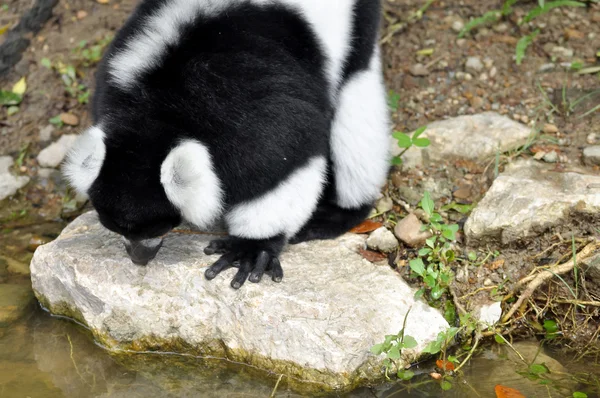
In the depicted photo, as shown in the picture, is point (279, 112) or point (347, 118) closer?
point (279, 112)

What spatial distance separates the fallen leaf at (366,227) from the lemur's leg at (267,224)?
0.58 m

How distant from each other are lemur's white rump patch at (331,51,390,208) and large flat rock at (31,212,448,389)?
0.48 m

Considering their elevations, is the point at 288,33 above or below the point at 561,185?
above

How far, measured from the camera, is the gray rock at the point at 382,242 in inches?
194

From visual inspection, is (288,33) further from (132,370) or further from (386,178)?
(132,370)

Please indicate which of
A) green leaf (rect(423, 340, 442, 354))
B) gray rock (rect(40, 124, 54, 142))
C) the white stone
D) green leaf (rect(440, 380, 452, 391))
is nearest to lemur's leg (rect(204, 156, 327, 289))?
green leaf (rect(423, 340, 442, 354))

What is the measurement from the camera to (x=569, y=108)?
18.6 feet

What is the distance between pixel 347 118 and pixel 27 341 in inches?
98.4

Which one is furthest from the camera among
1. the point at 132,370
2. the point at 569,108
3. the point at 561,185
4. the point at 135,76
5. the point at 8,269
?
the point at 569,108

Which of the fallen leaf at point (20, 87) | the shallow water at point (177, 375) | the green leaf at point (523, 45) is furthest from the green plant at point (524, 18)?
the fallen leaf at point (20, 87)

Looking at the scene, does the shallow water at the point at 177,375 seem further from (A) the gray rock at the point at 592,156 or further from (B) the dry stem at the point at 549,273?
(A) the gray rock at the point at 592,156

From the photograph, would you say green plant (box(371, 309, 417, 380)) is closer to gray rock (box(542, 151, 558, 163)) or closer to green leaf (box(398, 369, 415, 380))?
green leaf (box(398, 369, 415, 380))

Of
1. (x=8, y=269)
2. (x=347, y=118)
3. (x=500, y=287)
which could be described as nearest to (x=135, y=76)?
(x=347, y=118)

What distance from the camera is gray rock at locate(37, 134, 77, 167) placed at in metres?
6.25
